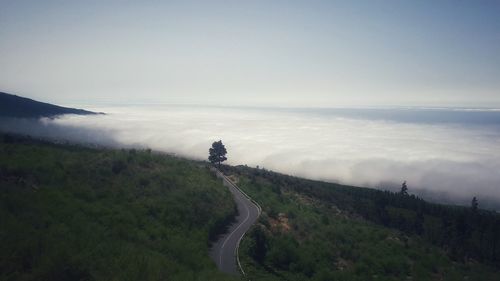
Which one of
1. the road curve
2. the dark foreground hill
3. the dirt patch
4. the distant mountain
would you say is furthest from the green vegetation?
the distant mountain

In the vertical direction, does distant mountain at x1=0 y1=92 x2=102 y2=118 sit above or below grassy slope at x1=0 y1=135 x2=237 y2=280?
above

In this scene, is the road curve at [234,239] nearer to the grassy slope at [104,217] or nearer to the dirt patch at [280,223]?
the grassy slope at [104,217]

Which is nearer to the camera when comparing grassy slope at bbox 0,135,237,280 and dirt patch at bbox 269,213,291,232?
grassy slope at bbox 0,135,237,280

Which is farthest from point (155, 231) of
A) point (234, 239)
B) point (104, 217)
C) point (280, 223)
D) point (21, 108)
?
point (21, 108)

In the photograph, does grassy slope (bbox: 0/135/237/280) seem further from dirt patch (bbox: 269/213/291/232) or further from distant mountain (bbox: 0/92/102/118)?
distant mountain (bbox: 0/92/102/118)

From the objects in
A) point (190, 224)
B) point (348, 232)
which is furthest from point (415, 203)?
point (190, 224)

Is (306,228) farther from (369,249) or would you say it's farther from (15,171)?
(15,171)

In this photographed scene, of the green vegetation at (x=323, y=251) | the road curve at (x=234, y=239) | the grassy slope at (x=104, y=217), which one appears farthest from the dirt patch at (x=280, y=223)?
the grassy slope at (x=104, y=217)
